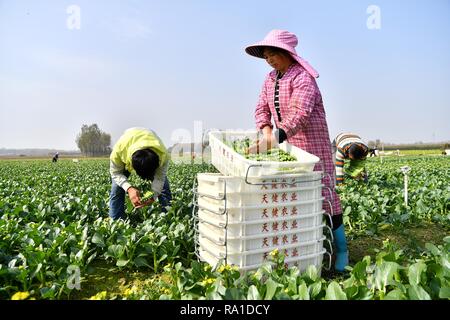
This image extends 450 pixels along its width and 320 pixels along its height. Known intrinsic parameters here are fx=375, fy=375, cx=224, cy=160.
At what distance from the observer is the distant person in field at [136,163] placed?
11.7ft

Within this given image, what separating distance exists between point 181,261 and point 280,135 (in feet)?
4.35

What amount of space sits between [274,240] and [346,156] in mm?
5528

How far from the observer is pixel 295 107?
2676mm

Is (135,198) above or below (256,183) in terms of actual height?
below

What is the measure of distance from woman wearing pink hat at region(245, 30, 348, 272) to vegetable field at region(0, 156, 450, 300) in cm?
50

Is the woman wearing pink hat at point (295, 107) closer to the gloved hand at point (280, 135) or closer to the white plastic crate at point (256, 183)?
the gloved hand at point (280, 135)

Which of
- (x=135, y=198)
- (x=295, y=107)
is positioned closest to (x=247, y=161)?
(x=295, y=107)

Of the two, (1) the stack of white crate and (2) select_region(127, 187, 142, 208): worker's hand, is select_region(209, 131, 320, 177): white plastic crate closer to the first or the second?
(1) the stack of white crate

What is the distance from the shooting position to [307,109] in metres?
2.63

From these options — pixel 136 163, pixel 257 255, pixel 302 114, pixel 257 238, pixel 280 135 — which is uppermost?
pixel 302 114

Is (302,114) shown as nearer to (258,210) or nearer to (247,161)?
(247,161)

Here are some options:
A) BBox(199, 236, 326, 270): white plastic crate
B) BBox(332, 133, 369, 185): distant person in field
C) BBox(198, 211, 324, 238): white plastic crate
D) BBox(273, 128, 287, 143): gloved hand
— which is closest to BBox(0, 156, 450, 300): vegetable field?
BBox(199, 236, 326, 270): white plastic crate

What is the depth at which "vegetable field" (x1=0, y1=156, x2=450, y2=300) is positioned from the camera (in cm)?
196
